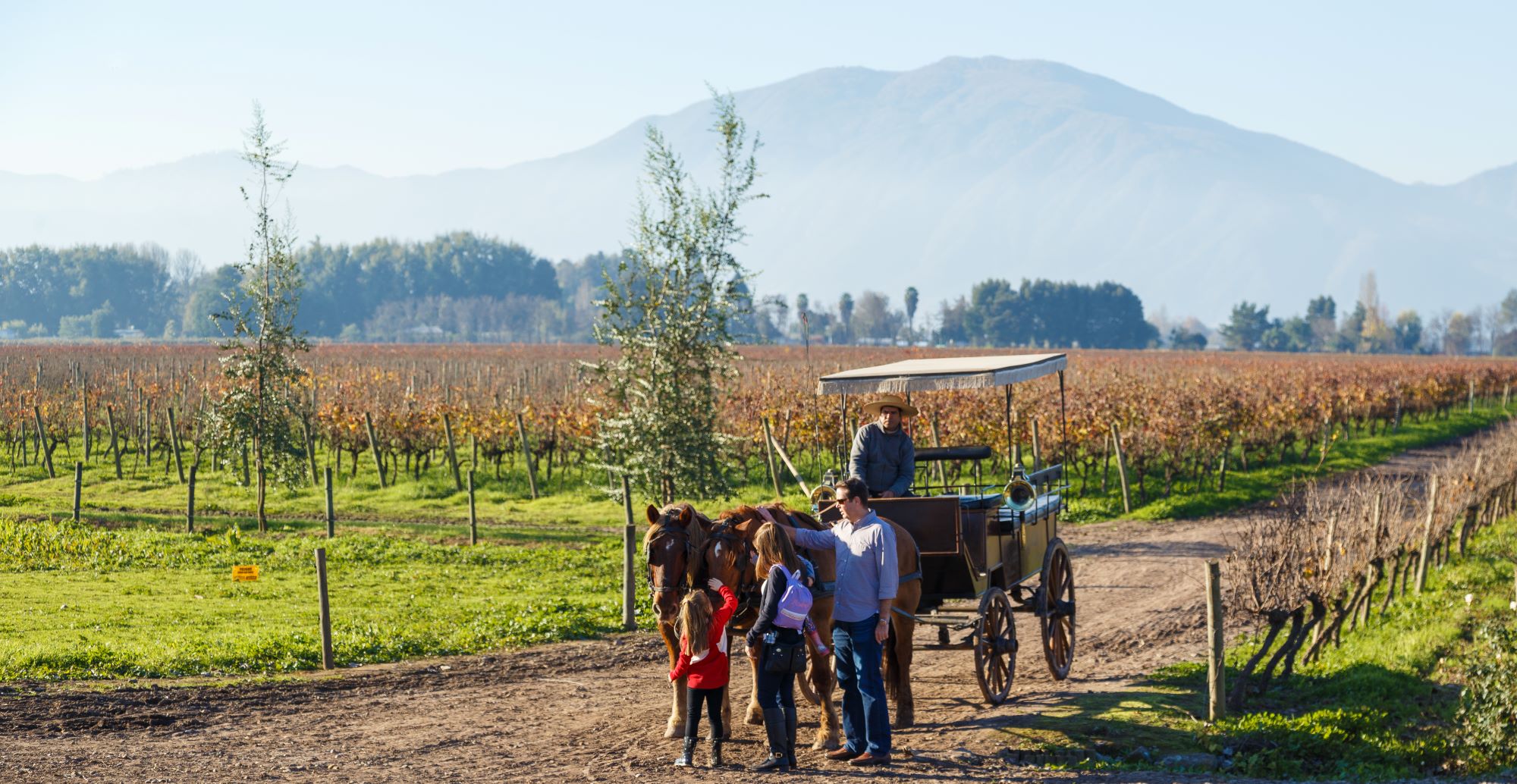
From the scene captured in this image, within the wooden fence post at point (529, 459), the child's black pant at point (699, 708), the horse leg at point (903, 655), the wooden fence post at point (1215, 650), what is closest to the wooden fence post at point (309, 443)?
the wooden fence post at point (529, 459)

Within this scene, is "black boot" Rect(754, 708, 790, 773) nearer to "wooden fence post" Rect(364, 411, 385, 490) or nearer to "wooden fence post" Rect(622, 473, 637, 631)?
"wooden fence post" Rect(622, 473, 637, 631)

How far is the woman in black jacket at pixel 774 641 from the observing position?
27.9ft

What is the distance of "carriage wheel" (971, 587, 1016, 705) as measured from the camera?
400 inches

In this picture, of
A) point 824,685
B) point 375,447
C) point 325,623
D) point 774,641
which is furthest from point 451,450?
point 774,641

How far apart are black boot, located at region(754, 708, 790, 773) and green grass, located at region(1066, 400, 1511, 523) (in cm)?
1620

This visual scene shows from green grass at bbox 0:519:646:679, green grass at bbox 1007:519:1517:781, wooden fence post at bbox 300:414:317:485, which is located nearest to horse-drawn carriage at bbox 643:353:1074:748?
green grass at bbox 1007:519:1517:781

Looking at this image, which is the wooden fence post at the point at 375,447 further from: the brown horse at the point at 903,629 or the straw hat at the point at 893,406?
the brown horse at the point at 903,629

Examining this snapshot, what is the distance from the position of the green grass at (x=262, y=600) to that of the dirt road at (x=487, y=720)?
87 cm

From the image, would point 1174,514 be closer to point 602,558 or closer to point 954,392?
point 954,392

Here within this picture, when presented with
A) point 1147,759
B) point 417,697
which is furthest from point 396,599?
point 1147,759

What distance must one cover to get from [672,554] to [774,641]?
93cm

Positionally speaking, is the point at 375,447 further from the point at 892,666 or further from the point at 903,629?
the point at 903,629

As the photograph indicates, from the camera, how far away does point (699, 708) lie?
8.97 meters

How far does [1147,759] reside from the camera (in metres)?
9.17
